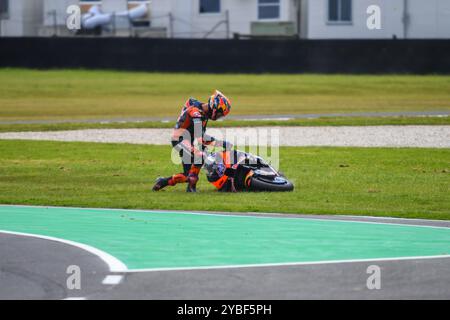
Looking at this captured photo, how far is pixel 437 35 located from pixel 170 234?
3719 centimetres

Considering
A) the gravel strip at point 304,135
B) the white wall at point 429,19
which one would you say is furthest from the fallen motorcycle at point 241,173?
the white wall at point 429,19

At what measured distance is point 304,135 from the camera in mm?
25719

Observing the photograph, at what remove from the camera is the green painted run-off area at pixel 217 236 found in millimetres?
10039

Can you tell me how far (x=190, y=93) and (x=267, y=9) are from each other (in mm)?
13769

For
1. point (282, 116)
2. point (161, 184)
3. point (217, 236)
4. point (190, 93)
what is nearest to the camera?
point (217, 236)

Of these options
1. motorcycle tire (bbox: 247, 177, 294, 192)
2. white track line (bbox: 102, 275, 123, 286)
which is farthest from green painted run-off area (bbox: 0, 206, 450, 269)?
motorcycle tire (bbox: 247, 177, 294, 192)

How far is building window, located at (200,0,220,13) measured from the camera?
52.6 meters

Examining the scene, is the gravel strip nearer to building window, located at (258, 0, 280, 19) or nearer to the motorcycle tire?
the motorcycle tire

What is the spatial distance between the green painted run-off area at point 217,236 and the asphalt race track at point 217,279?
0.82 ft

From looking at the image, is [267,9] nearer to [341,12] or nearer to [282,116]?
[341,12]

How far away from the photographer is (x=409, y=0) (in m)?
47.2

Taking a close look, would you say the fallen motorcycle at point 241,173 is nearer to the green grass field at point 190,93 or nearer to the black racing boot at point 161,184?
the black racing boot at point 161,184

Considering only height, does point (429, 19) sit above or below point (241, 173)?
above

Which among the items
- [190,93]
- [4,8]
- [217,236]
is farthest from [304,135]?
[4,8]
